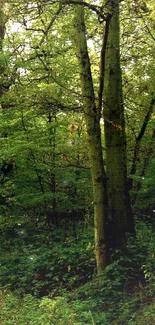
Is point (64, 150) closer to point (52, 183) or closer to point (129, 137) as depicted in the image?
point (52, 183)

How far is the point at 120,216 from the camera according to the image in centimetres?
670

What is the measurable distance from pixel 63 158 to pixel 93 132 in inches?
47.9

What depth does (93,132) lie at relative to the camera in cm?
634

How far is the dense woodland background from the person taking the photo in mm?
6090

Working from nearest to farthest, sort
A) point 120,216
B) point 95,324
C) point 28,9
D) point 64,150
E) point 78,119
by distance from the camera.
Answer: point 95,324
point 28,9
point 120,216
point 64,150
point 78,119

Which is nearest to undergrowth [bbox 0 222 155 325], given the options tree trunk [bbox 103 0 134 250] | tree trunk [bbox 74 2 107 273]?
tree trunk [bbox 74 2 107 273]

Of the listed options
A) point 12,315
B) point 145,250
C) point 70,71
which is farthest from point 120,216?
point 70,71

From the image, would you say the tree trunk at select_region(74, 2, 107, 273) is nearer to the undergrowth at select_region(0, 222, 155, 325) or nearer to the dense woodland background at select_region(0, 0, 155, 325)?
the dense woodland background at select_region(0, 0, 155, 325)

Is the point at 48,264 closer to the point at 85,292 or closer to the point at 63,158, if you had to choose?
the point at 85,292

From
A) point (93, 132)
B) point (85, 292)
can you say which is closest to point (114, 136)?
point (93, 132)

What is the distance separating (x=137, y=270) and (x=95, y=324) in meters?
1.67

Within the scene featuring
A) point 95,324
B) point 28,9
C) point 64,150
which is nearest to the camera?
point 95,324

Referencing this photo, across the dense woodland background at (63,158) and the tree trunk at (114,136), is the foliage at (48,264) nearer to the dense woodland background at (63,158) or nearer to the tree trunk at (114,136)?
the dense woodland background at (63,158)

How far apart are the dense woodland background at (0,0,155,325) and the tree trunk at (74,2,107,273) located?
92 mm
